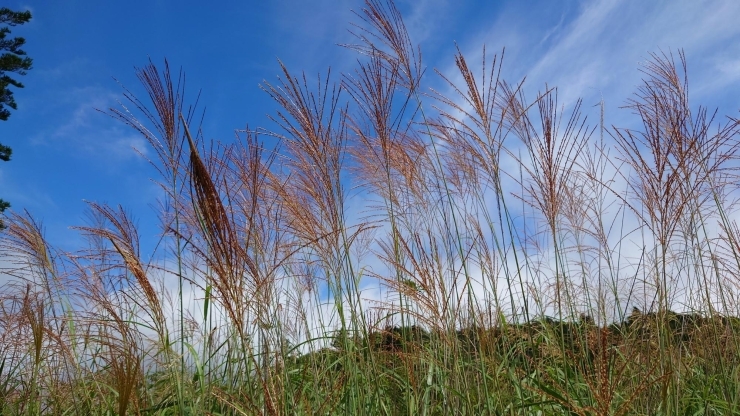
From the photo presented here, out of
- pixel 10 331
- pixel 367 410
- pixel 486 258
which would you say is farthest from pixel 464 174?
pixel 10 331

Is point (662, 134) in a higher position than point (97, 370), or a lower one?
higher

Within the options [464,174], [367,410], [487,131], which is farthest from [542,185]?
[367,410]

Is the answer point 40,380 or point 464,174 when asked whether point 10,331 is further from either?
point 464,174

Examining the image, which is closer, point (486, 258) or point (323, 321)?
point (486, 258)

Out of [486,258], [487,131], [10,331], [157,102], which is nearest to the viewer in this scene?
[487,131]

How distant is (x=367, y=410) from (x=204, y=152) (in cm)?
138

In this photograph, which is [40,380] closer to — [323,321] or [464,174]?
[323,321]

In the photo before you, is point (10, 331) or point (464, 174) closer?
point (464, 174)

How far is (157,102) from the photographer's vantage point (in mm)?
2617

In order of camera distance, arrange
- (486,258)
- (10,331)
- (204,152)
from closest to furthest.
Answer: (204,152), (486,258), (10,331)

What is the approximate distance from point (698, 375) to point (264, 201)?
272cm

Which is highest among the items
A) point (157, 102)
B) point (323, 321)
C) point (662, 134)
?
point (157, 102)

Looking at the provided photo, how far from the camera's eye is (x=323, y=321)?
12.3ft

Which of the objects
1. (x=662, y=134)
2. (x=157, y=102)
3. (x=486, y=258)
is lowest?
(x=486, y=258)
